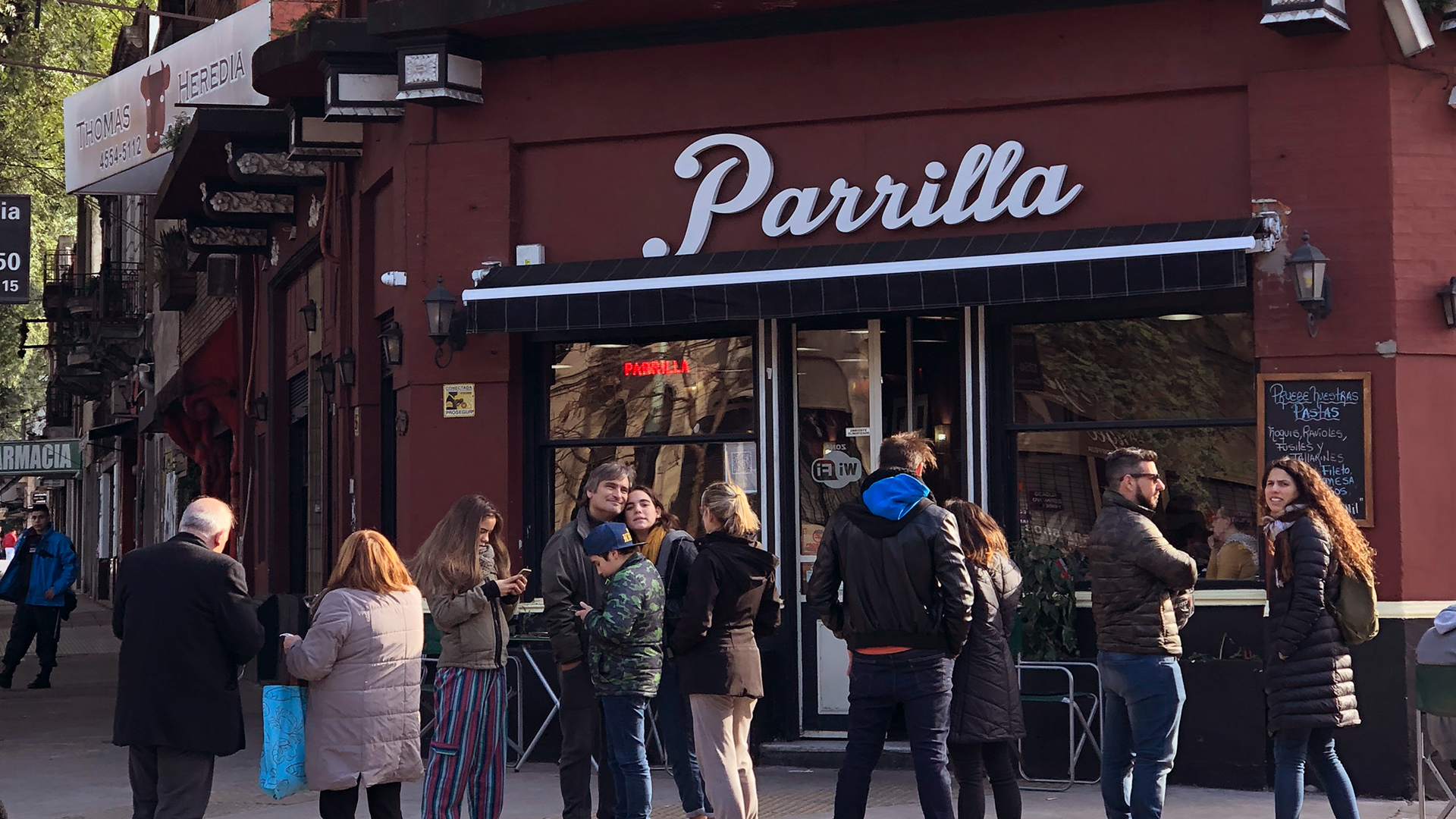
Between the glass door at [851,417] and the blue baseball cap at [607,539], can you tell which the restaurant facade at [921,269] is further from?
the blue baseball cap at [607,539]

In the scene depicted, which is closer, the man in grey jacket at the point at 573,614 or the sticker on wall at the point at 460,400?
the man in grey jacket at the point at 573,614

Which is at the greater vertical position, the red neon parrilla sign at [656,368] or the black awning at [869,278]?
the black awning at [869,278]

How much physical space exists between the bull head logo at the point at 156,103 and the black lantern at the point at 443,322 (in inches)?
281

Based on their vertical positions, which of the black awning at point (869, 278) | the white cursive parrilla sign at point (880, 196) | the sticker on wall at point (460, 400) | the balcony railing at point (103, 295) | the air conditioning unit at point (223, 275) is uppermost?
the balcony railing at point (103, 295)

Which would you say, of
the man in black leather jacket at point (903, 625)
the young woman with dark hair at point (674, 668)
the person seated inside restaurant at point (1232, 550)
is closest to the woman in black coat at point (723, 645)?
the young woman with dark hair at point (674, 668)

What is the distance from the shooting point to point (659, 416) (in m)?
11.1

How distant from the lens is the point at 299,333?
1625 centimetres

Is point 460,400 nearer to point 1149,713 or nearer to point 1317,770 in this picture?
point 1149,713

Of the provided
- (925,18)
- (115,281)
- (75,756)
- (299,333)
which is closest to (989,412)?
(925,18)

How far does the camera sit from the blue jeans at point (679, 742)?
8.01m

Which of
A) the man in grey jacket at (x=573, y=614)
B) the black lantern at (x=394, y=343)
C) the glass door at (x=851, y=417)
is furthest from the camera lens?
the black lantern at (x=394, y=343)

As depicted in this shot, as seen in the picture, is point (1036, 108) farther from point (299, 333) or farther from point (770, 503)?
point (299, 333)

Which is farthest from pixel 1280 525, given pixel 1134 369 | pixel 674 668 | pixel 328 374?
pixel 328 374

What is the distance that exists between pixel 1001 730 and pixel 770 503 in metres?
3.46
